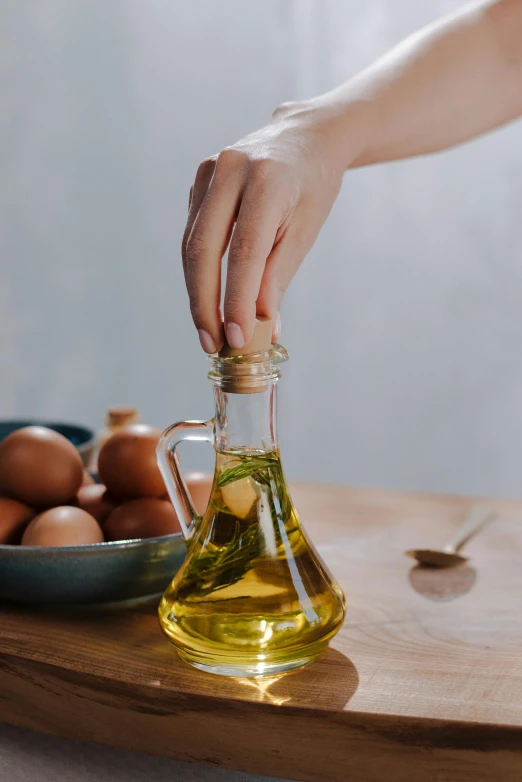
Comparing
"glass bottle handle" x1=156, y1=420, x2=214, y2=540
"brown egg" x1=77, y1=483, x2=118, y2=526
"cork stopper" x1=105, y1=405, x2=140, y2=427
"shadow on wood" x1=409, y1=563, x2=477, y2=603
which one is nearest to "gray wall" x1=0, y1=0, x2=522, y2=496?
"cork stopper" x1=105, y1=405, x2=140, y2=427

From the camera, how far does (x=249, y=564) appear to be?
570 mm

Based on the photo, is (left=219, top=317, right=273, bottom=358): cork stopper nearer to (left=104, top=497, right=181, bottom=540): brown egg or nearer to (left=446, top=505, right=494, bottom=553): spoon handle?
(left=104, top=497, right=181, bottom=540): brown egg

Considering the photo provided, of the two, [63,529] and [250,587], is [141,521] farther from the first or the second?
[250,587]

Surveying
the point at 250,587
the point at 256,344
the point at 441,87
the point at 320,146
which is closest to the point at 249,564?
the point at 250,587

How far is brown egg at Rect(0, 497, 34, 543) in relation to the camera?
0.72m

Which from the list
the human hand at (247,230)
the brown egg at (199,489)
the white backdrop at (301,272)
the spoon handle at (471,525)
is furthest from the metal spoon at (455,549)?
the white backdrop at (301,272)

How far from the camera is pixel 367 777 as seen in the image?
0.54 meters

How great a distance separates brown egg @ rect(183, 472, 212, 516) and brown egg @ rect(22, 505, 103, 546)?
0.09 metres

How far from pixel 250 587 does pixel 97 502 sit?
0.25m

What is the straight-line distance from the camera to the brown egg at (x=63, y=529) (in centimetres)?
69

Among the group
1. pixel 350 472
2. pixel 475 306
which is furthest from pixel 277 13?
pixel 350 472

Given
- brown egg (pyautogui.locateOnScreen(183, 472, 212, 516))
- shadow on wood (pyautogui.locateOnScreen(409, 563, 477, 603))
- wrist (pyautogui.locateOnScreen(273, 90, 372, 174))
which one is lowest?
shadow on wood (pyautogui.locateOnScreen(409, 563, 477, 603))

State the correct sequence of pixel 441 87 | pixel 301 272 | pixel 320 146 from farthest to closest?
pixel 301 272
pixel 441 87
pixel 320 146

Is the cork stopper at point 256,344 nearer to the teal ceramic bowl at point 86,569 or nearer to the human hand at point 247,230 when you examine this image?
the human hand at point 247,230
